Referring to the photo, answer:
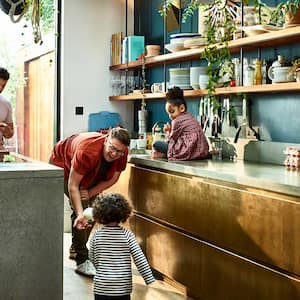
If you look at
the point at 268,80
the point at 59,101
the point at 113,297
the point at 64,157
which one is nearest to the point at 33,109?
the point at 59,101

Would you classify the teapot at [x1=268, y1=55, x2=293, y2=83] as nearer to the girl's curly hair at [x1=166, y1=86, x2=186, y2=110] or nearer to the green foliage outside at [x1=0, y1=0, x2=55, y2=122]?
the girl's curly hair at [x1=166, y1=86, x2=186, y2=110]

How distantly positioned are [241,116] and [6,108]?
1.80 m

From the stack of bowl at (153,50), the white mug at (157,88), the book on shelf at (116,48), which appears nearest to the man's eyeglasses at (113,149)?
the white mug at (157,88)

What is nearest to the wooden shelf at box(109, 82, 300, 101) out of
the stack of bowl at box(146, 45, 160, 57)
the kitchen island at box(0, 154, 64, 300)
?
the stack of bowl at box(146, 45, 160, 57)

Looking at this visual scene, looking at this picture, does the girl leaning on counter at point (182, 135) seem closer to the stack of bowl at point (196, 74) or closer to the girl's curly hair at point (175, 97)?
the girl's curly hair at point (175, 97)

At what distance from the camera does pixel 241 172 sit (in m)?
3.32

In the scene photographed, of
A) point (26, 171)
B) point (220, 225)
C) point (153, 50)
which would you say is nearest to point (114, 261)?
point (220, 225)

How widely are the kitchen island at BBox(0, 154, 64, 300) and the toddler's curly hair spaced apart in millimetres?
537

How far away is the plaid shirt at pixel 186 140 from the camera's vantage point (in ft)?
13.4

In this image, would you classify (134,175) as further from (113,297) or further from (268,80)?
(113,297)

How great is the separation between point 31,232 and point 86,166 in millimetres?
1444

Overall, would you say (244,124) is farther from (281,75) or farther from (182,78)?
(182,78)

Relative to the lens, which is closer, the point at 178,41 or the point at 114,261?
the point at 114,261

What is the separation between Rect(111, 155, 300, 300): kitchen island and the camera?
9.27 ft
